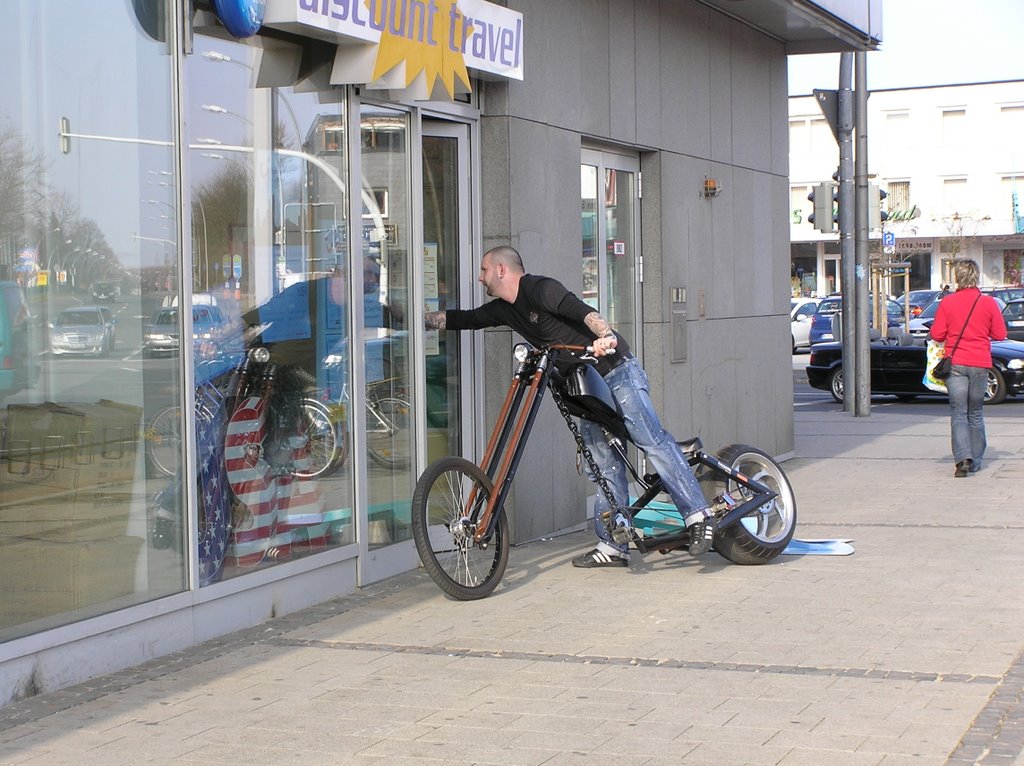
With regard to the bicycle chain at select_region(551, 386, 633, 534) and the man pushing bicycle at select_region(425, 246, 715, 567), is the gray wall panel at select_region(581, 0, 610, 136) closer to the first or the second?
the man pushing bicycle at select_region(425, 246, 715, 567)

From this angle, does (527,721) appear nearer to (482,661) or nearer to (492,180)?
(482,661)

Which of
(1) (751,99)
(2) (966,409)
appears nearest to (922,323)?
(1) (751,99)

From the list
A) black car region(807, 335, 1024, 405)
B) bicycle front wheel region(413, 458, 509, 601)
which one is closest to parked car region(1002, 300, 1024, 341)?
black car region(807, 335, 1024, 405)

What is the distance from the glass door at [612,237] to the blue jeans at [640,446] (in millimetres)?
2585

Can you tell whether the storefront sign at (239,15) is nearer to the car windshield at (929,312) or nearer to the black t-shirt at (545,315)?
the black t-shirt at (545,315)

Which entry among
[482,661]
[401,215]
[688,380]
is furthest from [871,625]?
[688,380]

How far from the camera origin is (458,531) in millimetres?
7336

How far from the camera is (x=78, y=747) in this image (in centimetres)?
508

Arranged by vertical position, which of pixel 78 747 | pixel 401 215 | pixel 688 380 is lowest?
pixel 78 747

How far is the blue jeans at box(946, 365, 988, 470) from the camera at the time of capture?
12531 mm

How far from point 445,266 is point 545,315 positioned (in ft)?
4.42

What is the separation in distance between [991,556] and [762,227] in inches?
230

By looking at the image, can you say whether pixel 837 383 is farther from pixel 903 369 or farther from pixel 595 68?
pixel 595 68

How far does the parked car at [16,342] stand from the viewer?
565 cm
